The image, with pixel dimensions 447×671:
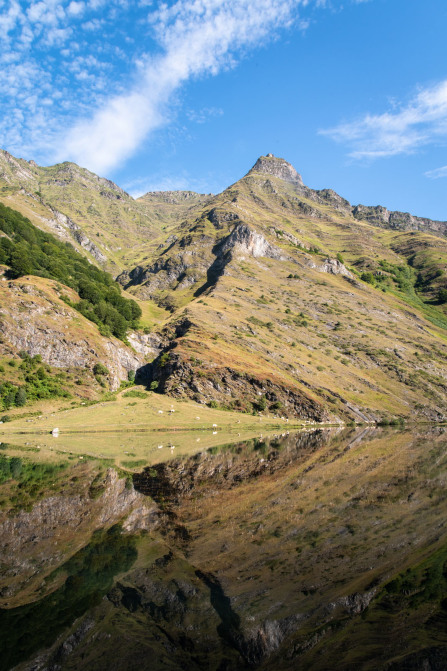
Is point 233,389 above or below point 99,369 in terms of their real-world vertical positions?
above

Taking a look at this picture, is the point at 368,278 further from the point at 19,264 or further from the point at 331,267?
the point at 19,264

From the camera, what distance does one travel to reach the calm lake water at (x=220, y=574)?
795 cm

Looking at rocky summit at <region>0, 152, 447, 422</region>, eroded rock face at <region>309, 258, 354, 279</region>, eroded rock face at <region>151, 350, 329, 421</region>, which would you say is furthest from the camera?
eroded rock face at <region>309, 258, 354, 279</region>

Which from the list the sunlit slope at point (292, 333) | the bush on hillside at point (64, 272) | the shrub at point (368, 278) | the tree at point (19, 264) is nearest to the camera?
the sunlit slope at point (292, 333)

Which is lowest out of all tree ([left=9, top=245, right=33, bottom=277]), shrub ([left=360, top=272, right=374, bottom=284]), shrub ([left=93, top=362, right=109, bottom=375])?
shrub ([left=93, top=362, right=109, bottom=375])

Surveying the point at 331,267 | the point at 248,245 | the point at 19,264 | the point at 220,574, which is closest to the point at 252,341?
the point at 19,264

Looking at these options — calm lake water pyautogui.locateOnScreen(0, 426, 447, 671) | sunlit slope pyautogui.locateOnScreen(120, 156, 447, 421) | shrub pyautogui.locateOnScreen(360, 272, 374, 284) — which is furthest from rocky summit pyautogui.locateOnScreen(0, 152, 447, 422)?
calm lake water pyautogui.locateOnScreen(0, 426, 447, 671)

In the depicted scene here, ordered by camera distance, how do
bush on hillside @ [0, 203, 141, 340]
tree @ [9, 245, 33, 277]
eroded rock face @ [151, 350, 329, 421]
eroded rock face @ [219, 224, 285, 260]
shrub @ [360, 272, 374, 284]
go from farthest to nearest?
shrub @ [360, 272, 374, 284] < eroded rock face @ [219, 224, 285, 260] < bush on hillside @ [0, 203, 141, 340] < tree @ [9, 245, 33, 277] < eroded rock face @ [151, 350, 329, 421]

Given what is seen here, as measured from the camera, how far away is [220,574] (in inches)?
448

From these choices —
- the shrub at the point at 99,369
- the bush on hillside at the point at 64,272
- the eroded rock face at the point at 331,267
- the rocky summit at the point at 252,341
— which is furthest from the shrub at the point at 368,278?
the shrub at the point at 99,369

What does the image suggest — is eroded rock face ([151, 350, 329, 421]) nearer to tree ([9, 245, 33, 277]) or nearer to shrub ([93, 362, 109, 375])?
shrub ([93, 362, 109, 375])

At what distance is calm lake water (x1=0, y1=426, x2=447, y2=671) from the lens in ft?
26.1

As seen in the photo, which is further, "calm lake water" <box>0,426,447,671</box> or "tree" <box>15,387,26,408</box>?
"tree" <box>15,387,26,408</box>

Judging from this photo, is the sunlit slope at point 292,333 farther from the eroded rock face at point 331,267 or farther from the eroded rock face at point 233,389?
the eroded rock face at point 331,267
